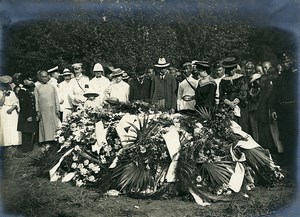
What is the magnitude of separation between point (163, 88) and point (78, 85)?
1.19m

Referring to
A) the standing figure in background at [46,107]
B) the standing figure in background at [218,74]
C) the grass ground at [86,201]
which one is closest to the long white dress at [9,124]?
the grass ground at [86,201]

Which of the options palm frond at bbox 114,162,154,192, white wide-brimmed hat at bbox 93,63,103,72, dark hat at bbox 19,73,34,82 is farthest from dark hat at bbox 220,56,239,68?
dark hat at bbox 19,73,34,82

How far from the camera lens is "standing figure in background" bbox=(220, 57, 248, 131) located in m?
5.93

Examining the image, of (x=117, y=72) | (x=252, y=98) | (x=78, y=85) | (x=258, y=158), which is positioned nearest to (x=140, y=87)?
(x=117, y=72)

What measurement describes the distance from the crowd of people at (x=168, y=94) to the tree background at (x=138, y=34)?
14 centimetres

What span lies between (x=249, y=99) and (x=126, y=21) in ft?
6.65

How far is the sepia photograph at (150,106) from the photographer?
5.82 m

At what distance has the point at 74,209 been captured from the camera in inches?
228

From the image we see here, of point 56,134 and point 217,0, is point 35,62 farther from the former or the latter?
point 217,0

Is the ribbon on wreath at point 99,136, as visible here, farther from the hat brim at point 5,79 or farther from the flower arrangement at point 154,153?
the hat brim at point 5,79

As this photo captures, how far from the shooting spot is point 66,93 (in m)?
6.00

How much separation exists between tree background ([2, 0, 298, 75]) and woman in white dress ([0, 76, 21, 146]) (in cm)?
25

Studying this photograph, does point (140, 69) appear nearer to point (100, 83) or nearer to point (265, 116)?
point (100, 83)

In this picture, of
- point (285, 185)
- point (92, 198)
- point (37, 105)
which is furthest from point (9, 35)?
point (285, 185)
